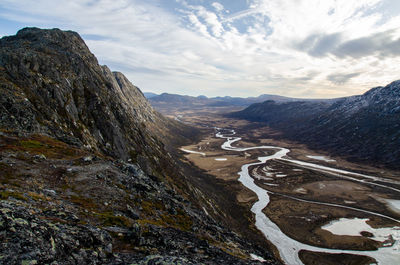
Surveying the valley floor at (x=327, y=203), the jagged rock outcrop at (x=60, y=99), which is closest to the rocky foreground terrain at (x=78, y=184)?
the jagged rock outcrop at (x=60, y=99)

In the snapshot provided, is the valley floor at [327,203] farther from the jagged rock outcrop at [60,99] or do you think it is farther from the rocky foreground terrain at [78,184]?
the jagged rock outcrop at [60,99]

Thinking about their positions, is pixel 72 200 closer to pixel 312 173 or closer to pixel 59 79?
pixel 59 79

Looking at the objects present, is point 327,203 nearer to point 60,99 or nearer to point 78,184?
point 78,184

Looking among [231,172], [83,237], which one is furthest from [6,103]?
[231,172]

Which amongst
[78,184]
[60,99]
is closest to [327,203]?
[78,184]

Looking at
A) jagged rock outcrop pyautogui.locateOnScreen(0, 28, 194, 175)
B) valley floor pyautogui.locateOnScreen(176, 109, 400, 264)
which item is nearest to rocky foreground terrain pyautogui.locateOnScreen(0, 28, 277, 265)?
jagged rock outcrop pyautogui.locateOnScreen(0, 28, 194, 175)
